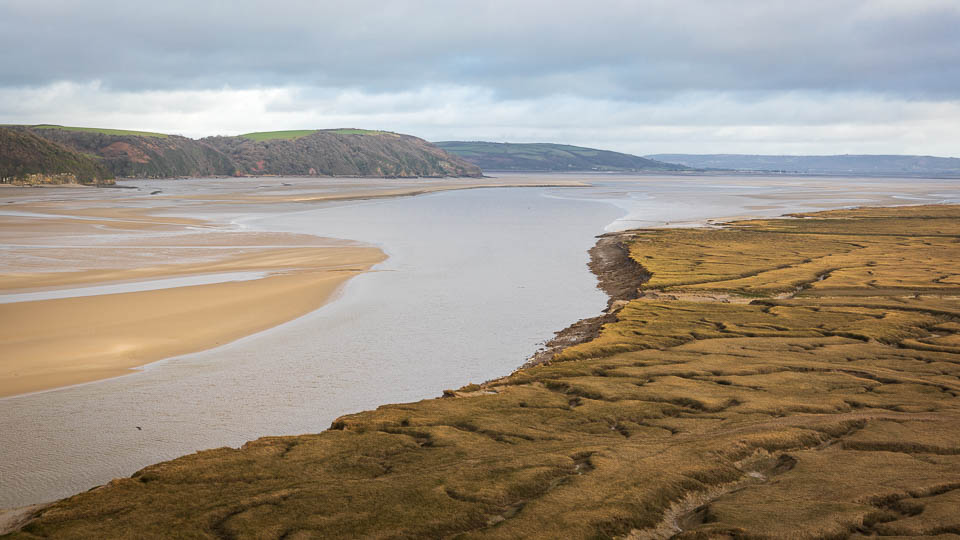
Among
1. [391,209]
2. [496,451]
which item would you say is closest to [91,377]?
[496,451]

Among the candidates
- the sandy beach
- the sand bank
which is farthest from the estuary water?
the sandy beach

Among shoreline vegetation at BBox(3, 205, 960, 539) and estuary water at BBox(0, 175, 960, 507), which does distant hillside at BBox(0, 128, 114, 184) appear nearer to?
estuary water at BBox(0, 175, 960, 507)

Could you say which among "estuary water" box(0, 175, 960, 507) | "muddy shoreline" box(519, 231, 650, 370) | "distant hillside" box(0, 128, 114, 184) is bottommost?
"estuary water" box(0, 175, 960, 507)

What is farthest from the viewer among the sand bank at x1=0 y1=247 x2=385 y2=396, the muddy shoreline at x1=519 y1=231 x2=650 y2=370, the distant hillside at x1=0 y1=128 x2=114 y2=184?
the distant hillside at x1=0 y1=128 x2=114 y2=184

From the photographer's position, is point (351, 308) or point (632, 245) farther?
point (632, 245)

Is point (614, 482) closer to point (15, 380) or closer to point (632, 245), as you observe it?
point (15, 380)

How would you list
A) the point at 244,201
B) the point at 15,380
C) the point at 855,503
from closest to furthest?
the point at 855,503 < the point at 15,380 < the point at 244,201

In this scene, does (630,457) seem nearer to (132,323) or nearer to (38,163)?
(132,323)
